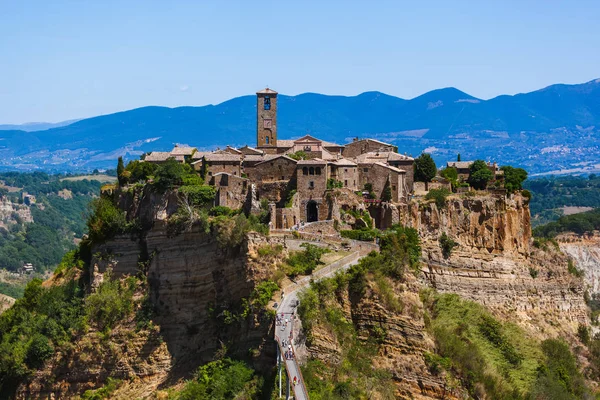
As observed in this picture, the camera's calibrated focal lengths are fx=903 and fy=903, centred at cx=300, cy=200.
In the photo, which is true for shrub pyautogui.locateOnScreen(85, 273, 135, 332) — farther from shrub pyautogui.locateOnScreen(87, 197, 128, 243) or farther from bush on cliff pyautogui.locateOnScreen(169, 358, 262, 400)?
bush on cliff pyautogui.locateOnScreen(169, 358, 262, 400)

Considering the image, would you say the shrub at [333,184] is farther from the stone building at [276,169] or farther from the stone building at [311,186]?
the stone building at [276,169]

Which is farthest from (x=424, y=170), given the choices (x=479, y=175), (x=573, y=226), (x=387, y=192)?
(x=573, y=226)

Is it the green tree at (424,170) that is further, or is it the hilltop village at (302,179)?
the green tree at (424,170)

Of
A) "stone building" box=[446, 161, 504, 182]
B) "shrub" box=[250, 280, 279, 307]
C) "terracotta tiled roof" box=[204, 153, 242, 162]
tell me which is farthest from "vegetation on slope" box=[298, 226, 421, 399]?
"stone building" box=[446, 161, 504, 182]

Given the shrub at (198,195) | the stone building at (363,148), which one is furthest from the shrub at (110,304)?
the stone building at (363,148)

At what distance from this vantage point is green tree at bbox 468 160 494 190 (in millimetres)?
60625

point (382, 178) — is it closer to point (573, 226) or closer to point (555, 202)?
point (573, 226)

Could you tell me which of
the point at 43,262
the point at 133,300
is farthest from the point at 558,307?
the point at 43,262

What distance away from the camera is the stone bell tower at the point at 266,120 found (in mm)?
63062

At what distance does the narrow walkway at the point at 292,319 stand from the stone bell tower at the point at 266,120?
18167 millimetres

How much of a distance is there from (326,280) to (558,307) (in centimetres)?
2441

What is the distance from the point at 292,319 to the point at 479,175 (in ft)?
84.3

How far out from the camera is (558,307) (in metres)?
60.6

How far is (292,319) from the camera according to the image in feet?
129
